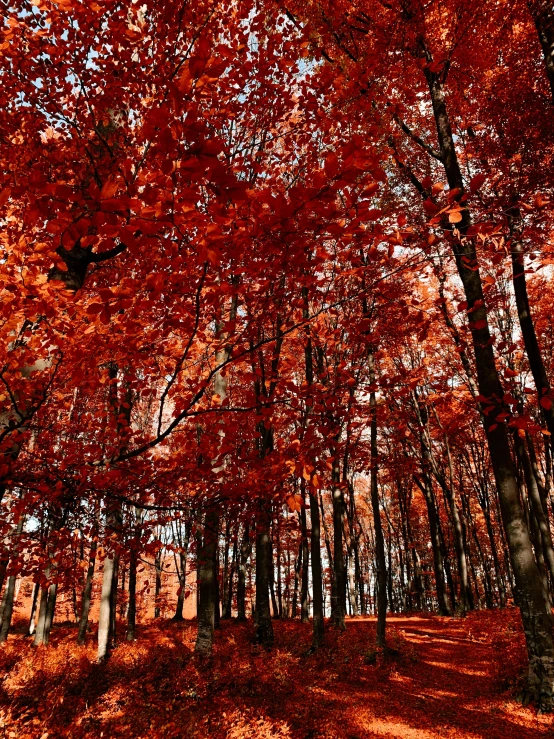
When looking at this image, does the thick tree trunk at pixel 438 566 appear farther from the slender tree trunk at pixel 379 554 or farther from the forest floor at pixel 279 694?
the slender tree trunk at pixel 379 554

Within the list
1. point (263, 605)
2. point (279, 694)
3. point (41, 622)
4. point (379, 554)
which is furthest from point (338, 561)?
point (41, 622)

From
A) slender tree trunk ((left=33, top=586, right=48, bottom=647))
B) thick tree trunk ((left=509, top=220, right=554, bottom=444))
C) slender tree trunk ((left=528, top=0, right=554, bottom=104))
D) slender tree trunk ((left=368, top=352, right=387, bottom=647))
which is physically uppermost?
slender tree trunk ((left=528, top=0, right=554, bottom=104))

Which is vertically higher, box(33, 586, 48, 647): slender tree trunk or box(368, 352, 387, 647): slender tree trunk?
box(368, 352, 387, 647): slender tree trunk

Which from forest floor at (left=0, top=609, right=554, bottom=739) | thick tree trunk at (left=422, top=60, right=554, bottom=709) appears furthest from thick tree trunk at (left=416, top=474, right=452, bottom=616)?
thick tree trunk at (left=422, top=60, right=554, bottom=709)

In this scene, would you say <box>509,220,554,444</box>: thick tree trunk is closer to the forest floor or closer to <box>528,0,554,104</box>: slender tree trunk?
<box>528,0,554,104</box>: slender tree trunk

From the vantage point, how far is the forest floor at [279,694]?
5.77 meters

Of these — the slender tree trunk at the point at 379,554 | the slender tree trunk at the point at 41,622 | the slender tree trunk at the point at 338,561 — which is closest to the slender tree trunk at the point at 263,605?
the slender tree trunk at the point at 379,554

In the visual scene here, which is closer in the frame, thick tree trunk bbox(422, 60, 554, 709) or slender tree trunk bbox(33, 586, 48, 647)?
thick tree trunk bbox(422, 60, 554, 709)

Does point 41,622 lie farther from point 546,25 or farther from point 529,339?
point 546,25

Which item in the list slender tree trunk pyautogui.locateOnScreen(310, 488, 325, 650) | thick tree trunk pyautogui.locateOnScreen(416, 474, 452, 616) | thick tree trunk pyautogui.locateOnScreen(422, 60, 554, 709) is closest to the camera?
thick tree trunk pyautogui.locateOnScreen(422, 60, 554, 709)

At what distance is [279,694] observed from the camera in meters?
7.37

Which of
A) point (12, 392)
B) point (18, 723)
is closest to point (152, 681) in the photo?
point (18, 723)

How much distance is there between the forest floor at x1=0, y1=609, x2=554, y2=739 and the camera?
227 inches

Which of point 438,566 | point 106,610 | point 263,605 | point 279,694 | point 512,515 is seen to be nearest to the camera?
point 512,515
